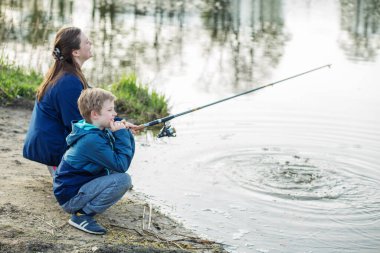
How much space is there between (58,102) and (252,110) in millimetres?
4834

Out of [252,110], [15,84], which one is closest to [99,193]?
[15,84]

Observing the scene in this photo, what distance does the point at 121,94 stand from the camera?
29.6 ft

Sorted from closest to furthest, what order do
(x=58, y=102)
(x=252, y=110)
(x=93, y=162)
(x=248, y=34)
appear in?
(x=93, y=162) → (x=58, y=102) → (x=252, y=110) → (x=248, y=34)

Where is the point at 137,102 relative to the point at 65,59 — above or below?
below

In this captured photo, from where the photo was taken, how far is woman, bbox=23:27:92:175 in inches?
203

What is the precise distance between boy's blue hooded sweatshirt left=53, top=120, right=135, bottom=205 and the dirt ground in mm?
268

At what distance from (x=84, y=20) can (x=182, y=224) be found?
1099cm

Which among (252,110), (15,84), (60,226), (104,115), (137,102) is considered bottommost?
(252,110)

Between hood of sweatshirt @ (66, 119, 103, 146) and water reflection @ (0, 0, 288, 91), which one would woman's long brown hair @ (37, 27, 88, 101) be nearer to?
hood of sweatshirt @ (66, 119, 103, 146)

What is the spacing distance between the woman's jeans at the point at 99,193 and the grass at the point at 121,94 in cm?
359

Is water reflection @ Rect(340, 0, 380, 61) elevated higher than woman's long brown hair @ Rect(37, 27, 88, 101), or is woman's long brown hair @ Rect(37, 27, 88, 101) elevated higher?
woman's long brown hair @ Rect(37, 27, 88, 101)

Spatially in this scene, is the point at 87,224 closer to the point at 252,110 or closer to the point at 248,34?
the point at 252,110

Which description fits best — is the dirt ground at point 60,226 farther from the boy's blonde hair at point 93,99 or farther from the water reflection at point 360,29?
the water reflection at point 360,29

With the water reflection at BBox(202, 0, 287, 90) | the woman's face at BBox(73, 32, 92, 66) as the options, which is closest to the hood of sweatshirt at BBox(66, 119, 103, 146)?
the woman's face at BBox(73, 32, 92, 66)
